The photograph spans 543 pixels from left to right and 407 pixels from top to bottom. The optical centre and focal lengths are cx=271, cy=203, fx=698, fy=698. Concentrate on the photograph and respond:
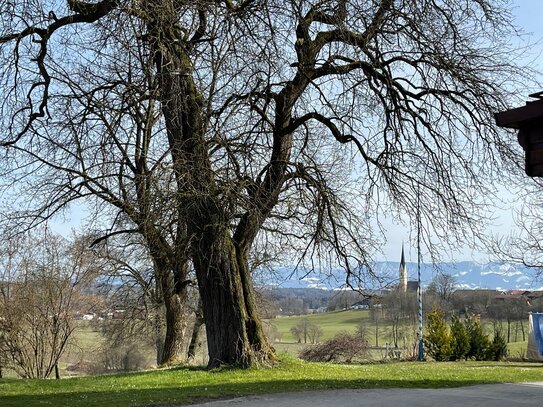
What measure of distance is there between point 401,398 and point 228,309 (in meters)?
5.07

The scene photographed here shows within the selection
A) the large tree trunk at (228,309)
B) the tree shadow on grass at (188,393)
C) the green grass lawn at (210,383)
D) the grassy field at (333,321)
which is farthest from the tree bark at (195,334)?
the grassy field at (333,321)

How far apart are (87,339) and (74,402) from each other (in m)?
23.0

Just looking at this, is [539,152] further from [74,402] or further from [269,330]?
[269,330]

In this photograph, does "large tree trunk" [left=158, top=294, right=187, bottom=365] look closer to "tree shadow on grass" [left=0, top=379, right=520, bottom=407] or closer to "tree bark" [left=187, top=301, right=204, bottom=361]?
"tree bark" [left=187, top=301, right=204, bottom=361]

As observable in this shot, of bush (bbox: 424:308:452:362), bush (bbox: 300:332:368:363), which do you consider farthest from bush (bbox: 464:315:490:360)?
bush (bbox: 300:332:368:363)

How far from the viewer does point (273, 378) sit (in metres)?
14.5

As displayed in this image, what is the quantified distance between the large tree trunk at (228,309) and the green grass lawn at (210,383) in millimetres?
468

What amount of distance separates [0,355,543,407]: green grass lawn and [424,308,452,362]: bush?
35.7 ft

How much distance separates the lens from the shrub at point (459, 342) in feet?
91.7

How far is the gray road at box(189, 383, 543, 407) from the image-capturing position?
436 inches

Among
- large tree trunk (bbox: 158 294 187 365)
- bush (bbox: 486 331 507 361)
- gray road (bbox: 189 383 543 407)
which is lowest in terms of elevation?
bush (bbox: 486 331 507 361)

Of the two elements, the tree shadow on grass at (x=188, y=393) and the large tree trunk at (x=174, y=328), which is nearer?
the tree shadow on grass at (x=188, y=393)

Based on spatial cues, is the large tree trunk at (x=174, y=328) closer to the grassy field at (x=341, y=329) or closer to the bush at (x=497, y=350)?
the grassy field at (x=341, y=329)

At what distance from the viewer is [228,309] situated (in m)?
15.6
